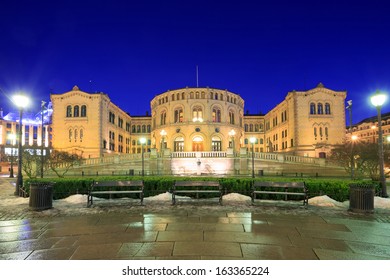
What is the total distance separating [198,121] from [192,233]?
40638 millimetres

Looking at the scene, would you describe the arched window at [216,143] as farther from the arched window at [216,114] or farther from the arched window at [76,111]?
the arched window at [76,111]

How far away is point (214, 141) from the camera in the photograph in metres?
46.6

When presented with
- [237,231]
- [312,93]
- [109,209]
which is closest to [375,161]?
[237,231]

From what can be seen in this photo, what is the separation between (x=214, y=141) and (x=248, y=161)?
16.3 m

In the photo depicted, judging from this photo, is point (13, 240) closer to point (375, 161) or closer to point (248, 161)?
point (375, 161)

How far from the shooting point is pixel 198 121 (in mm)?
46000

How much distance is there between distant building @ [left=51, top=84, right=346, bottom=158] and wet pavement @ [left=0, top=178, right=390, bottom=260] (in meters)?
34.0

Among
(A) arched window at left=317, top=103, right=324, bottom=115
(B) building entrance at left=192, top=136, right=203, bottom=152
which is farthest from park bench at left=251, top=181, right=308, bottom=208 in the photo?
(A) arched window at left=317, top=103, right=324, bottom=115

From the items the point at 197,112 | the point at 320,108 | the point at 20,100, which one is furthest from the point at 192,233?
→ the point at 320,108

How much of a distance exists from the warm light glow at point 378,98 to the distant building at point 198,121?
98.0 ft

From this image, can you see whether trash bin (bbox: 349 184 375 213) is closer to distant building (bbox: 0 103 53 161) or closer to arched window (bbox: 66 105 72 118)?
arched window (bbox: 66 105 72 118)

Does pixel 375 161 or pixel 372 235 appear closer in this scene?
pixel 372 235

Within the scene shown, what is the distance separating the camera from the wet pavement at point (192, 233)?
469 centimetres

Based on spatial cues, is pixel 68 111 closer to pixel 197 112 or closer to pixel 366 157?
pixel 197 112
